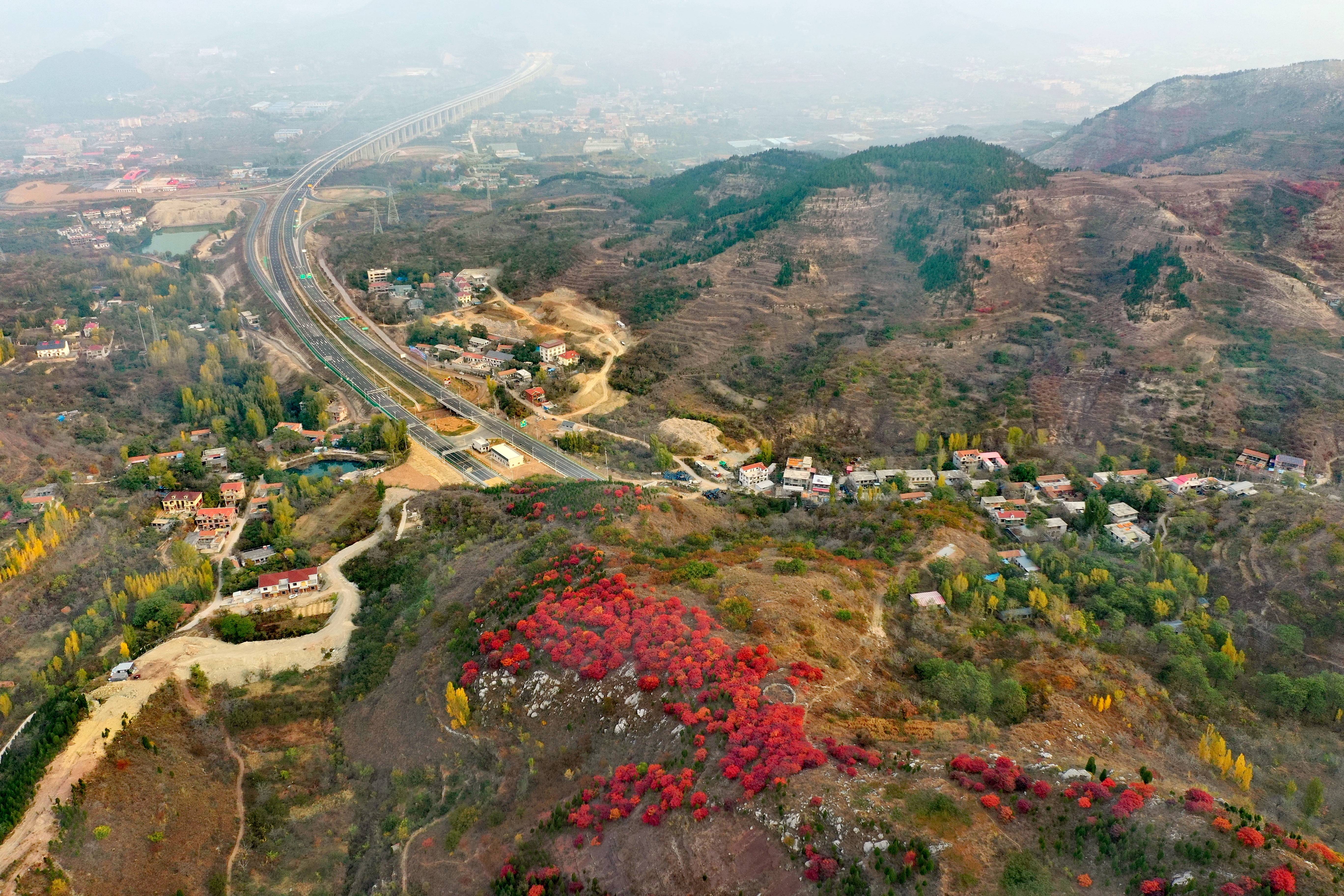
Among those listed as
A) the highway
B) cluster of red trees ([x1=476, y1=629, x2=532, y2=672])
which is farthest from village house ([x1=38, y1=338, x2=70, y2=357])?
cluster of red trees ([x1=476, y1=629, x2=532, y2=672])

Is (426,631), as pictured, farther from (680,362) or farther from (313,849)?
(680,362)

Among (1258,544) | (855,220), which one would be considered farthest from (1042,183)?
(1258,544)

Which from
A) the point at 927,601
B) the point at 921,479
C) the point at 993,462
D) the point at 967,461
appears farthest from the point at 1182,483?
the point at 927,601

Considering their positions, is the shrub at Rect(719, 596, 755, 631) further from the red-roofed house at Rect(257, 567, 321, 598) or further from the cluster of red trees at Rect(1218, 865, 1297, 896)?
the red-roofed house at Rect(257, 567, 321, 598)

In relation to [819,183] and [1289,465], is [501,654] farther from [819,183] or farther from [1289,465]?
[819,183]

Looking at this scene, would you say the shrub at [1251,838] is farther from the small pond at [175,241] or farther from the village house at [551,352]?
the small pond at [175,241]

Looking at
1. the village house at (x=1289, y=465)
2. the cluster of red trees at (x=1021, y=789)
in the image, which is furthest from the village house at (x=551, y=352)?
the cluster of red trees at (x=1021, y=789)

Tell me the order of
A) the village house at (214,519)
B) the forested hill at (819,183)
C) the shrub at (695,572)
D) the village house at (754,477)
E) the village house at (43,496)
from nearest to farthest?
the shrub at (695,572) → the village house at (43,496) → the village house at (214,519) → the village house at (754,477) → the forested hill at (819,183)
